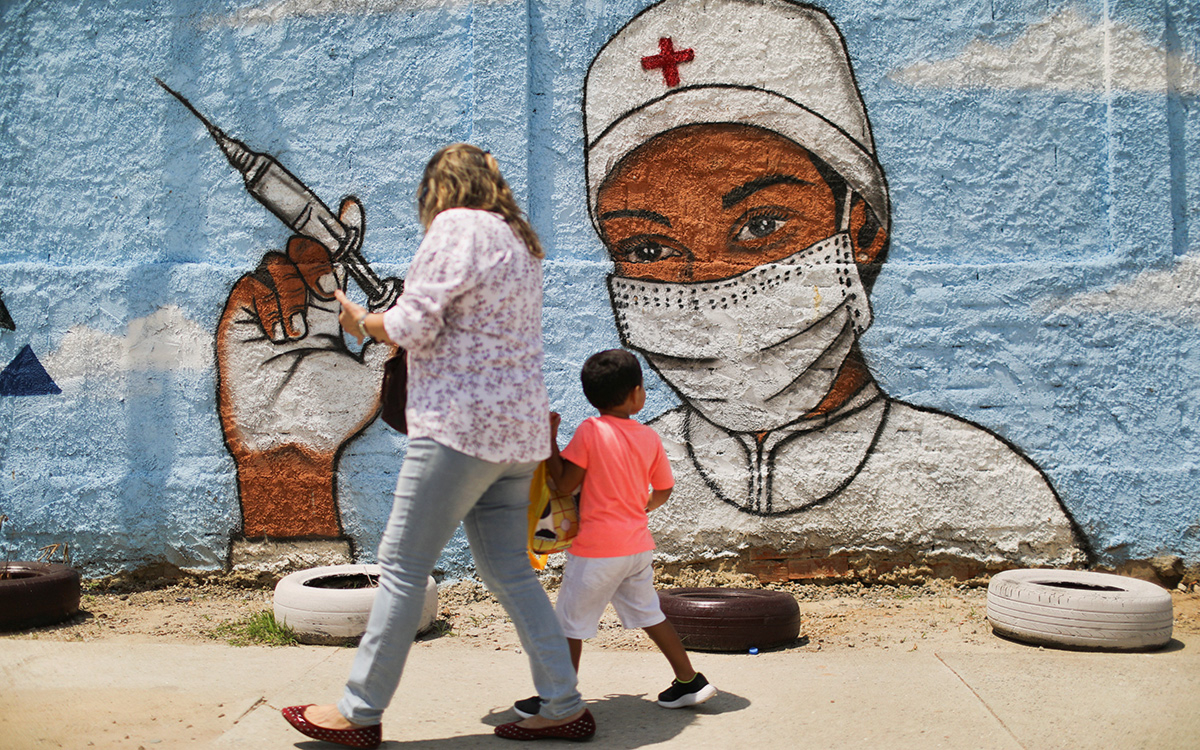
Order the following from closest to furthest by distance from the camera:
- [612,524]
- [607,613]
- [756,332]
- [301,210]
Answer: [612,524]
[607,613]
[756,332]
[301,210]

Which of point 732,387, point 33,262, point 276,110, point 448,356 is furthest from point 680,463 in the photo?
point 33,262

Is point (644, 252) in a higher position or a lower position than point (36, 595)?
higher

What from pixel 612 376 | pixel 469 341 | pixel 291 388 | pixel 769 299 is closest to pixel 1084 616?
pixel 769 299

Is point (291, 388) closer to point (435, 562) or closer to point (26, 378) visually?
point (26, 378)

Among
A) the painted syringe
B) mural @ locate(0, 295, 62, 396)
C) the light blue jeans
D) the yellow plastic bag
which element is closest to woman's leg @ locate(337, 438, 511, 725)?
the light blue jeans

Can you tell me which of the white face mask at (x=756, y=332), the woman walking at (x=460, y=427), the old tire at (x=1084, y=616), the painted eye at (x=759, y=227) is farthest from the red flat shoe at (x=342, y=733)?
the painted eye at (x=759, y=227)

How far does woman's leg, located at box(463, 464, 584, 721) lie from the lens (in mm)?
2574

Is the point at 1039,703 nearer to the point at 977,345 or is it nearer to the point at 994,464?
the point at 994,464

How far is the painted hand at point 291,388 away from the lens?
462 centimetres

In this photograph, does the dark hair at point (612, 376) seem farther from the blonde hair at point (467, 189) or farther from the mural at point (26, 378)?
the mural at point (26, 378)

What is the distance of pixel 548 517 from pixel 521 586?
313 millimetres

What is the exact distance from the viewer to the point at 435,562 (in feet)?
8.22

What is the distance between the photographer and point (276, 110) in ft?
15.7

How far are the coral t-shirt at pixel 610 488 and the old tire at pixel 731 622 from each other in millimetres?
841
